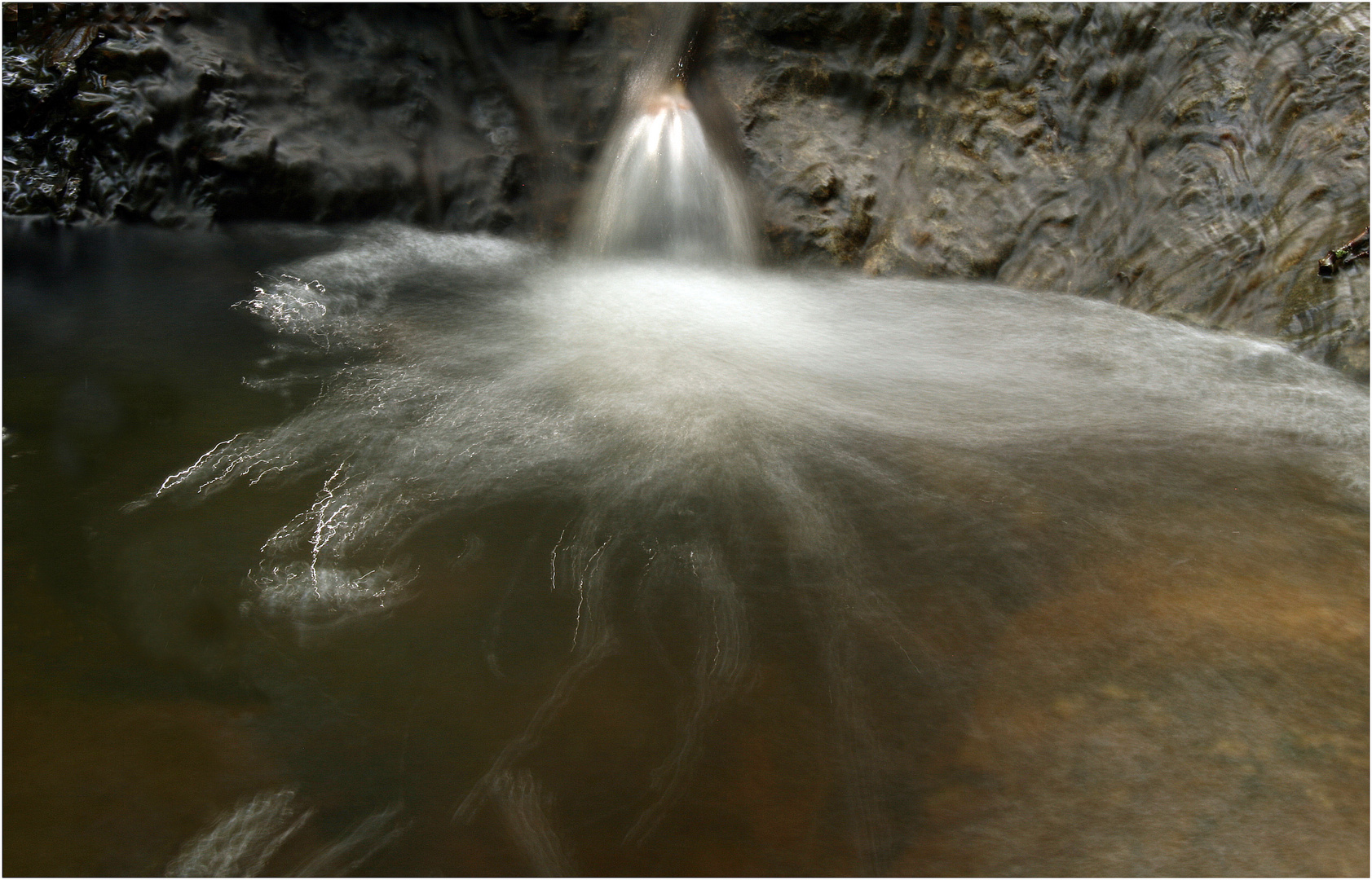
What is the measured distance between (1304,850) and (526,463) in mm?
2348

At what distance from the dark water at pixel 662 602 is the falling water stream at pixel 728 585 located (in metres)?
0.01


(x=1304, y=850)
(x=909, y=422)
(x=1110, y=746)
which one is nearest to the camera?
(x=1304, y=850)

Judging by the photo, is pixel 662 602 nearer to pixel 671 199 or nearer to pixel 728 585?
pixel 728 585

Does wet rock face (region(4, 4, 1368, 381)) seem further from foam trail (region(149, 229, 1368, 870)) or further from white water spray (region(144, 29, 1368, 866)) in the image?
foam trail (region(149, 229, 1368, 870))

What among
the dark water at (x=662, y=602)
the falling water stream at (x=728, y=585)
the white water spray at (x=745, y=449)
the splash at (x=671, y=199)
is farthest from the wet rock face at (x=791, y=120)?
the dark water at (x=662, y=602)

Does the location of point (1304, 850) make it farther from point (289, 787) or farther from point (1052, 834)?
point (289, 787)

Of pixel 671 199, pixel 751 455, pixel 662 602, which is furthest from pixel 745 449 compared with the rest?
pixel 671 199

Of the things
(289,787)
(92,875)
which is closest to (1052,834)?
(289,787)

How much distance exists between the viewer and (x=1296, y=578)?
2531 mm

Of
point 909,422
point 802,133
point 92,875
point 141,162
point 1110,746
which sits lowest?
point 92,875

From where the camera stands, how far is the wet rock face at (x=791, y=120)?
4.80 m

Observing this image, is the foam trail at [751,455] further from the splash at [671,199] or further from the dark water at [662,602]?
the splash at [671,199]

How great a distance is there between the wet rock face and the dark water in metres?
1.30

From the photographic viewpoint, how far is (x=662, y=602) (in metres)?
2.37
